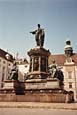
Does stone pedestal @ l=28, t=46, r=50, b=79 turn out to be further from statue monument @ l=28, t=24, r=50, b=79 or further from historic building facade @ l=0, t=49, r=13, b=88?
historic building facade @ l=0, t=49, r=13, b=88

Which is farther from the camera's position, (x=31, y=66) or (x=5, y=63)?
(x=5, y=63)

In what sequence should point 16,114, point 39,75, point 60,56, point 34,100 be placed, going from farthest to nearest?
point 60,56, point 39,75, point 34,100, point 16,114

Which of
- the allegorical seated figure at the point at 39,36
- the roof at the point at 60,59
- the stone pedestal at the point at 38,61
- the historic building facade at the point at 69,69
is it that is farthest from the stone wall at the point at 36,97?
the roof at the point at 60,59

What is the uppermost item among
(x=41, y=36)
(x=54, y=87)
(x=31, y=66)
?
(x=41, y=36)

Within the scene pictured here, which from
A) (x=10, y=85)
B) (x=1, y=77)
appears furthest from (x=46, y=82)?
(x=1, y=77)

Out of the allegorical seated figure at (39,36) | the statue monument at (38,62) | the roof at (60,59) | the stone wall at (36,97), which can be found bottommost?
the stone wall at (36,97)

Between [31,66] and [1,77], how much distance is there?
3127 centimetres

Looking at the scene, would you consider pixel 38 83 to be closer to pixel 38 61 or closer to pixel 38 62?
pixel 38 62

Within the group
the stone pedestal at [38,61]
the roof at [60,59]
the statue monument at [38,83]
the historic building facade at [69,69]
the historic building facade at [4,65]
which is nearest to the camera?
the statue monument at [38,83]

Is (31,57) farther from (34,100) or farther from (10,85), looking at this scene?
(34,100)

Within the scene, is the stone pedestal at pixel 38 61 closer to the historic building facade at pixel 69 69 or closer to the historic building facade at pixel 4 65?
the historic building facade at pixel 69 69

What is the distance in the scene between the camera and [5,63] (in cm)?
4925

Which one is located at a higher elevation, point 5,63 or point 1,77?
point 5,63

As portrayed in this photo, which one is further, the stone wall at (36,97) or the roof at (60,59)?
the roof at (60,59)
